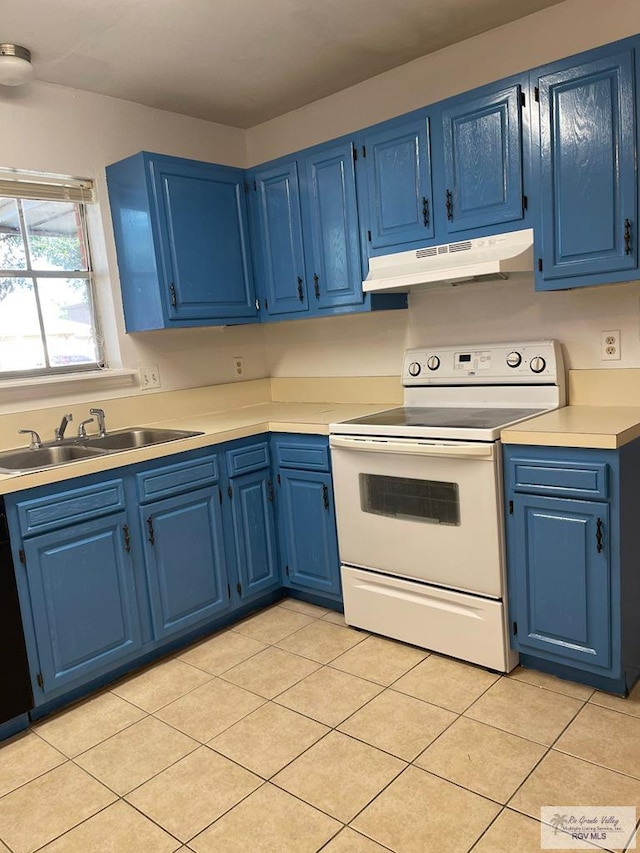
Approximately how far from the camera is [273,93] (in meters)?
3.23

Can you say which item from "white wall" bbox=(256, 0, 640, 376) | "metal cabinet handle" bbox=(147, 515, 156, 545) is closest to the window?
"metal cabinet handle" bbox=(147, 515, 156, 545)

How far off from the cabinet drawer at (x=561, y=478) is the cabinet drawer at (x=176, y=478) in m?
1.27

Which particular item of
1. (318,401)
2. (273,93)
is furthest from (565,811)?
(273,93)

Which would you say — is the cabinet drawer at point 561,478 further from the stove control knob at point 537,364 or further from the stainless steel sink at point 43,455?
the stainless steel sink at point 43,455

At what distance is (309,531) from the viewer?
3008 mm

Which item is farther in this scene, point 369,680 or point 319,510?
point 319,510

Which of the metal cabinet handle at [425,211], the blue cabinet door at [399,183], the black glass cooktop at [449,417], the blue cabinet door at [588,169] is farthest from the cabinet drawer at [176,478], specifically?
the blue cabinet door at [588,169]

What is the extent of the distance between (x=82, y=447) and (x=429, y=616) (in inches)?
62.9

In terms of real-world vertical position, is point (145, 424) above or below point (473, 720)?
above

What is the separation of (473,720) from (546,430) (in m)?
0.97

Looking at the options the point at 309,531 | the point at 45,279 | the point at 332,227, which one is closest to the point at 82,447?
the point at 45,279

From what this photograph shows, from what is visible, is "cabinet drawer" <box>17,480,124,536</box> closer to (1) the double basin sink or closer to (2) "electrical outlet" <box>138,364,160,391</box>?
(1) the double basin sink

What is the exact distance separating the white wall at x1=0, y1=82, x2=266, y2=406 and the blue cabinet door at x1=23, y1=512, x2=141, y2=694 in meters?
0.78

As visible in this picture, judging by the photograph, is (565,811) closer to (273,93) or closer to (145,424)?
(145,424)
